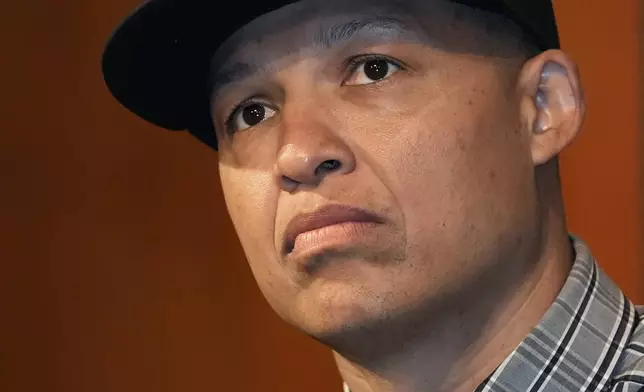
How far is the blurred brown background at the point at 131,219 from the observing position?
52.5 inches

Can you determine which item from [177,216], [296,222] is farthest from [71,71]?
[296,222]

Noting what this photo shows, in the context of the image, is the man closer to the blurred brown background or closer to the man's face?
the man's face

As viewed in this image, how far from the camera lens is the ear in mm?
891

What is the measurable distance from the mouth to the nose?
0.11 feet

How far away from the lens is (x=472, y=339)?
0.87 m

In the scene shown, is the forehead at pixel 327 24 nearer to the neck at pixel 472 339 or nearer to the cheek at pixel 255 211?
the cheek at pixel 255 211

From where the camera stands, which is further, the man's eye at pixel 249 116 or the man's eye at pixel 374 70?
the man's eye at pixel 249 116

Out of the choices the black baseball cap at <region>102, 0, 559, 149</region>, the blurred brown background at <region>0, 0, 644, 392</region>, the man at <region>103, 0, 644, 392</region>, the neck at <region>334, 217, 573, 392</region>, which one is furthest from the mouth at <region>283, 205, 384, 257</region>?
the blurred brown background at <region>0, 0, 644, 392</region>

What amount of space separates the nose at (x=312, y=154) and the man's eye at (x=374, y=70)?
7cm


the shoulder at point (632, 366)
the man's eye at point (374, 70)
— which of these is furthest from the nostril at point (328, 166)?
the shoulder at point (632, 366)

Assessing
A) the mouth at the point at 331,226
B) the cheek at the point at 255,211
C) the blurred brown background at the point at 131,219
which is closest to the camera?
the mouth at the point at 331,226

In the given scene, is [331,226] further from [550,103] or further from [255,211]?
[550,103]

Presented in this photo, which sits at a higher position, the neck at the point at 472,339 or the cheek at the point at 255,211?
the cheek at the point at 255,211

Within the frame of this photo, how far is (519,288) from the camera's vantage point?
0.87 metres
